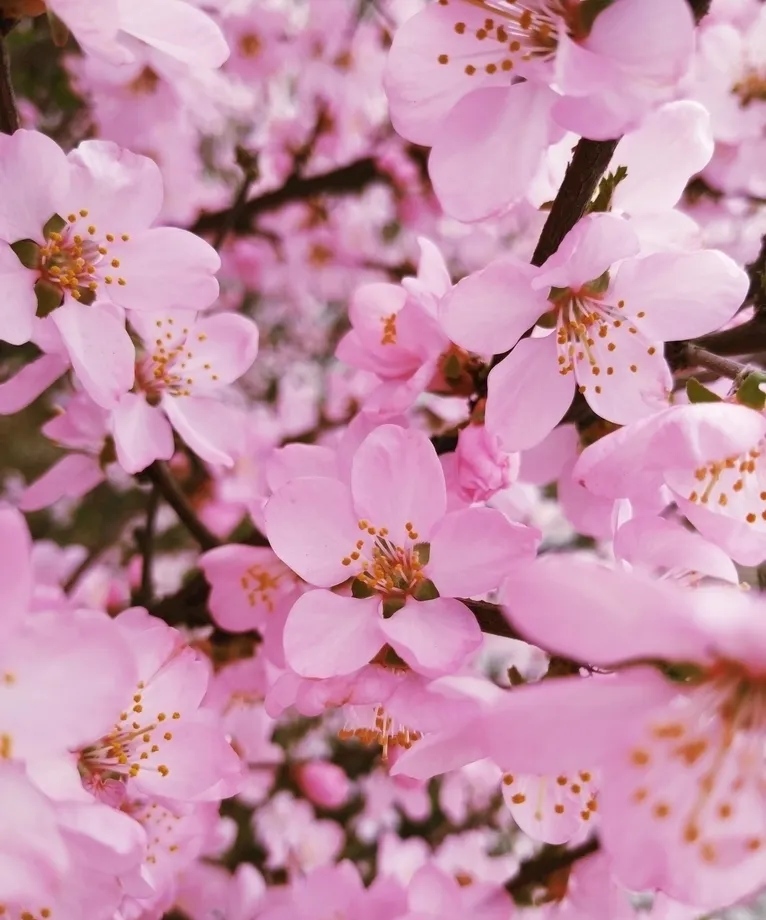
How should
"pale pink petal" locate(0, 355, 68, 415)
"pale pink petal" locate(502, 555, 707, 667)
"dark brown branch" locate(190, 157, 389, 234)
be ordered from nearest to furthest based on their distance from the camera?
"pale pink petal" locate(502, 555, 707, 667) < "pale pink petal" locate(0, 355, 68, 415) < "dark brown branch" locate(190, 157, 389, 234)

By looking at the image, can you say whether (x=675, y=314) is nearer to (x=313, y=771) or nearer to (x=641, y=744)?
(x=641, y=744)

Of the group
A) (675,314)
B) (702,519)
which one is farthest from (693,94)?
(702,519)

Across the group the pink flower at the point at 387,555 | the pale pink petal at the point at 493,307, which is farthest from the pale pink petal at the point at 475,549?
the pale pink petal at the point at 493,307

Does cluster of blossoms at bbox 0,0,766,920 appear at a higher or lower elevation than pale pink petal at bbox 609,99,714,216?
lower

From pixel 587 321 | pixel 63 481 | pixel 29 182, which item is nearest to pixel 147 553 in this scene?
pixel 63 481

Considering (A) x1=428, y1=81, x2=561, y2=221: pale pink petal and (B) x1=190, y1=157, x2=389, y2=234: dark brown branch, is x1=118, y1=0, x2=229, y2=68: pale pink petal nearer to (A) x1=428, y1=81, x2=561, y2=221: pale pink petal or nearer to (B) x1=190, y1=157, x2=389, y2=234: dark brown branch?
(A) x1=428, y1=81, x2=561, y2=221: pale pink petal

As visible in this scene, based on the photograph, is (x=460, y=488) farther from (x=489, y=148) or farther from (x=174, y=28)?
(x=174, y=28)

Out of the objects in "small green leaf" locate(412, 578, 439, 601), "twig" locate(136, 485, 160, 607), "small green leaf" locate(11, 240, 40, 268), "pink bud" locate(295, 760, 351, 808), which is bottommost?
"pink bud" locate(295, 760, 351, 808)

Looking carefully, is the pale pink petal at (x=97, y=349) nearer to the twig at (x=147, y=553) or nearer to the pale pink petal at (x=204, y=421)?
the pale pink petal at (x=204, y=421)

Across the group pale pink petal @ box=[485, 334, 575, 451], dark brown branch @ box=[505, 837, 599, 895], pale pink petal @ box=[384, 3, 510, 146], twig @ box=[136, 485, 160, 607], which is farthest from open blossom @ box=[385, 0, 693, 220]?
dark brown branch @ box=[505, 837, 599, 895]
